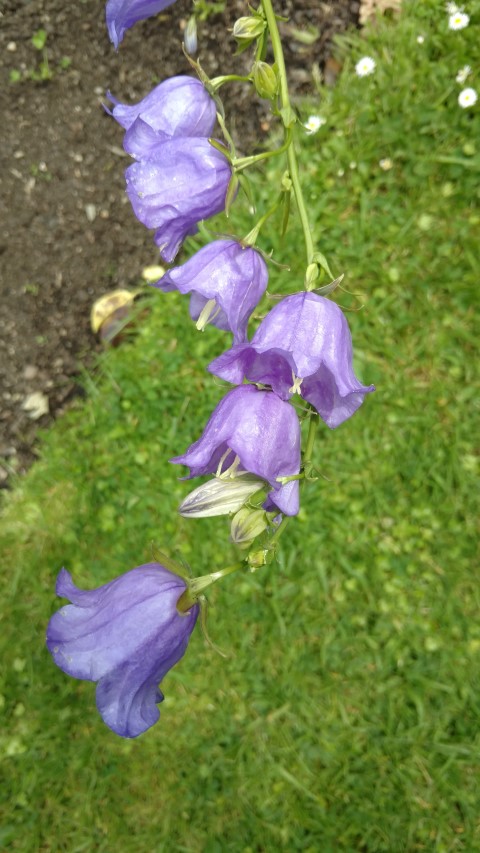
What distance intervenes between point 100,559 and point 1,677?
1.97 ft

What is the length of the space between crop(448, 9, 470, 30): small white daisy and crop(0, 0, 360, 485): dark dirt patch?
0.42 meters

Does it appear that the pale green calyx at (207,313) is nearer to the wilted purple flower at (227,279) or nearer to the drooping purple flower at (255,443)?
the wilted purple flower at (227,279)

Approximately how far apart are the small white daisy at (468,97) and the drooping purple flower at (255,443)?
2.07 m

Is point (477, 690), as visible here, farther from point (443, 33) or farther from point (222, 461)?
point (443, 33)

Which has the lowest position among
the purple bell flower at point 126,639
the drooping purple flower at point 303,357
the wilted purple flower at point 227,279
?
the purple bell flower at point 126,639

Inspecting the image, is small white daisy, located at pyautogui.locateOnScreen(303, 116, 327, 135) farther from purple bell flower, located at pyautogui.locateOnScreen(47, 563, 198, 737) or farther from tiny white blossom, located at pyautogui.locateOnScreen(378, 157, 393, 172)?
purple bell flower, located at pyautogui.locateOnScreen(47, 563, 198, 737)

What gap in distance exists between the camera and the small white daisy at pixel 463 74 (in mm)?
2710

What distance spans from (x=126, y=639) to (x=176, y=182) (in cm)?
81

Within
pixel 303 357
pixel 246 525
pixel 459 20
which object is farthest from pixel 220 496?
pixel 459 20

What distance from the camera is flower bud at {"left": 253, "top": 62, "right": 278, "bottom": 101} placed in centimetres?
129

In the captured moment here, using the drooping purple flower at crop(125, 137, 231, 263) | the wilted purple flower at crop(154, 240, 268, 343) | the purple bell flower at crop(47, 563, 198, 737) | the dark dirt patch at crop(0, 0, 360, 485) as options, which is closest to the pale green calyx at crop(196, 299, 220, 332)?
the wilted purple flower at crop(154, 240, 268, 343)

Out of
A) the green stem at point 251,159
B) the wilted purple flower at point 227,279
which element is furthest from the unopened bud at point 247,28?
the wilted purple flower at point 227,279

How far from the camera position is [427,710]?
2631 mm

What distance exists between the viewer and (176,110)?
1355 mm
